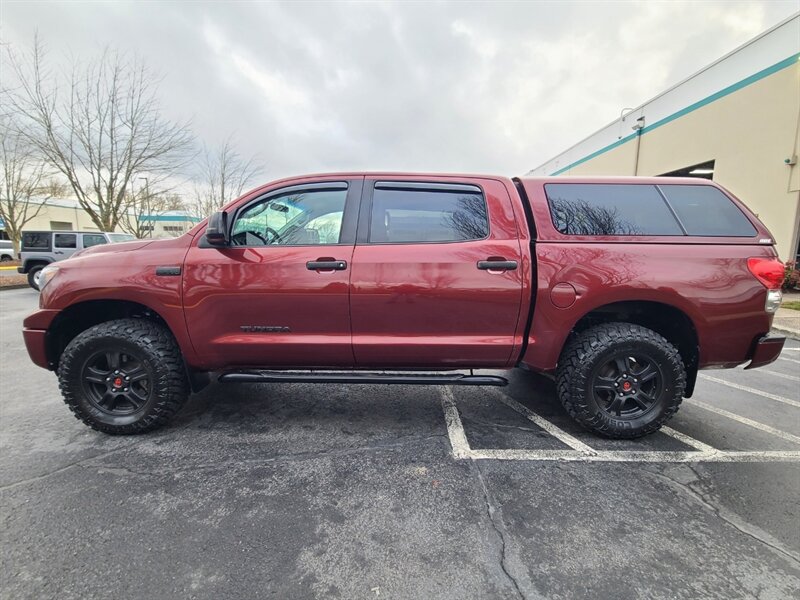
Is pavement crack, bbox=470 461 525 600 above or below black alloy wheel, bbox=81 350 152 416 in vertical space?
below

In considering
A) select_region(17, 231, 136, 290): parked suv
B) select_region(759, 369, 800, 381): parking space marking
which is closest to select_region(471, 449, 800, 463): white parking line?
select_region(759, 369, 800, 381): parking space marking

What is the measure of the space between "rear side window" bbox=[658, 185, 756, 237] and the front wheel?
33.6 inches

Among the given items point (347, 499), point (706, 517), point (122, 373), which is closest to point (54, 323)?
point (122, 373)

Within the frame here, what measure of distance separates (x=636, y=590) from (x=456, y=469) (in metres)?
1.08

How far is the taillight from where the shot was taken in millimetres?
2641

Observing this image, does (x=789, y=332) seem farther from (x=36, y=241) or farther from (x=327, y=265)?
(x=36, y=241)

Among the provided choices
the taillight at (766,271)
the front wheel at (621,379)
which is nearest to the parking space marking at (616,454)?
the front wheel at (621,379)

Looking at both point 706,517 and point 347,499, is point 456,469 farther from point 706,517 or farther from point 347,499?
point 706,517

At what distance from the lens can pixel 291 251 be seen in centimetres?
278

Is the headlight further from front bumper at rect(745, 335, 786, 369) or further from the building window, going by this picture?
the building window

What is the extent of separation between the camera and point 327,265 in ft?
8.93

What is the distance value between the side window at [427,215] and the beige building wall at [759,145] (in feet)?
39.4

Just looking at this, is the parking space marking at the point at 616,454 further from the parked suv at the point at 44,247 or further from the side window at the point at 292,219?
the parked suv at the point at 44,247

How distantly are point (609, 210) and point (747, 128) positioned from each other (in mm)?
12593
